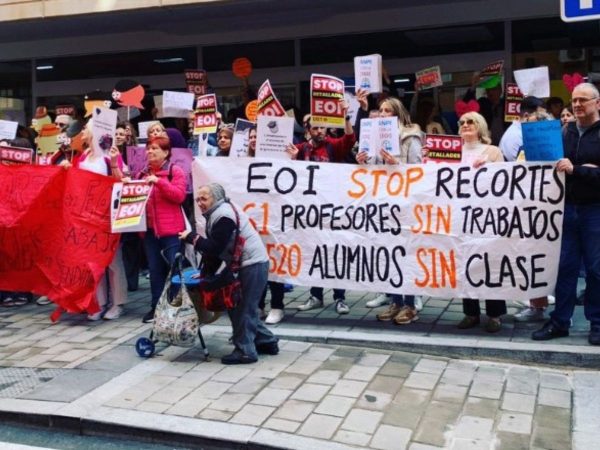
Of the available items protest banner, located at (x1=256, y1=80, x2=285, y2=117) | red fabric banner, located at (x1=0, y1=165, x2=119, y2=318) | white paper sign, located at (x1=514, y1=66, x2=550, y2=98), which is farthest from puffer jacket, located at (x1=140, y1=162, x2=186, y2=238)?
white paper sign, located at (x1=514, y1=66, x2=550, y2=98)

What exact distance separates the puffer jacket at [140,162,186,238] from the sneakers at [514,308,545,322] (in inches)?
130

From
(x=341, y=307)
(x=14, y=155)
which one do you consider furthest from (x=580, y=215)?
(x=14, y=155)

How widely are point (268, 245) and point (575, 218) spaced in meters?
2.76

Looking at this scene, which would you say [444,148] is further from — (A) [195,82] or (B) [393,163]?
(A) [195,82]

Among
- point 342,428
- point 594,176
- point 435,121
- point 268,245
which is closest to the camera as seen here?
point 342,428

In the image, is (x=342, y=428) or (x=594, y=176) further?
(x=594, y=176)

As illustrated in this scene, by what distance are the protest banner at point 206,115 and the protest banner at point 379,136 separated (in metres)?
1.87

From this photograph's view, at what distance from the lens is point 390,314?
670 centimetres

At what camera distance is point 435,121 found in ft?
29.3

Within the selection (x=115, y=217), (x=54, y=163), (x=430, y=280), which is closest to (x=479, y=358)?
(x=430, y=280)

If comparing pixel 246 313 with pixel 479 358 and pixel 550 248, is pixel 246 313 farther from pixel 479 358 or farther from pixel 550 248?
pixel 550 248

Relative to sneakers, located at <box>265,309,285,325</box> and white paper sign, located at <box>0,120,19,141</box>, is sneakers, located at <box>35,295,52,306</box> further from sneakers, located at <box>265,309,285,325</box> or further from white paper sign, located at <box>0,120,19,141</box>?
sneakers, located at <box>265,309,285,325</box>

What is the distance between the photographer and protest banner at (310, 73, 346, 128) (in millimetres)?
6641

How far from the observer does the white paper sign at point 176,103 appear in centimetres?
807
